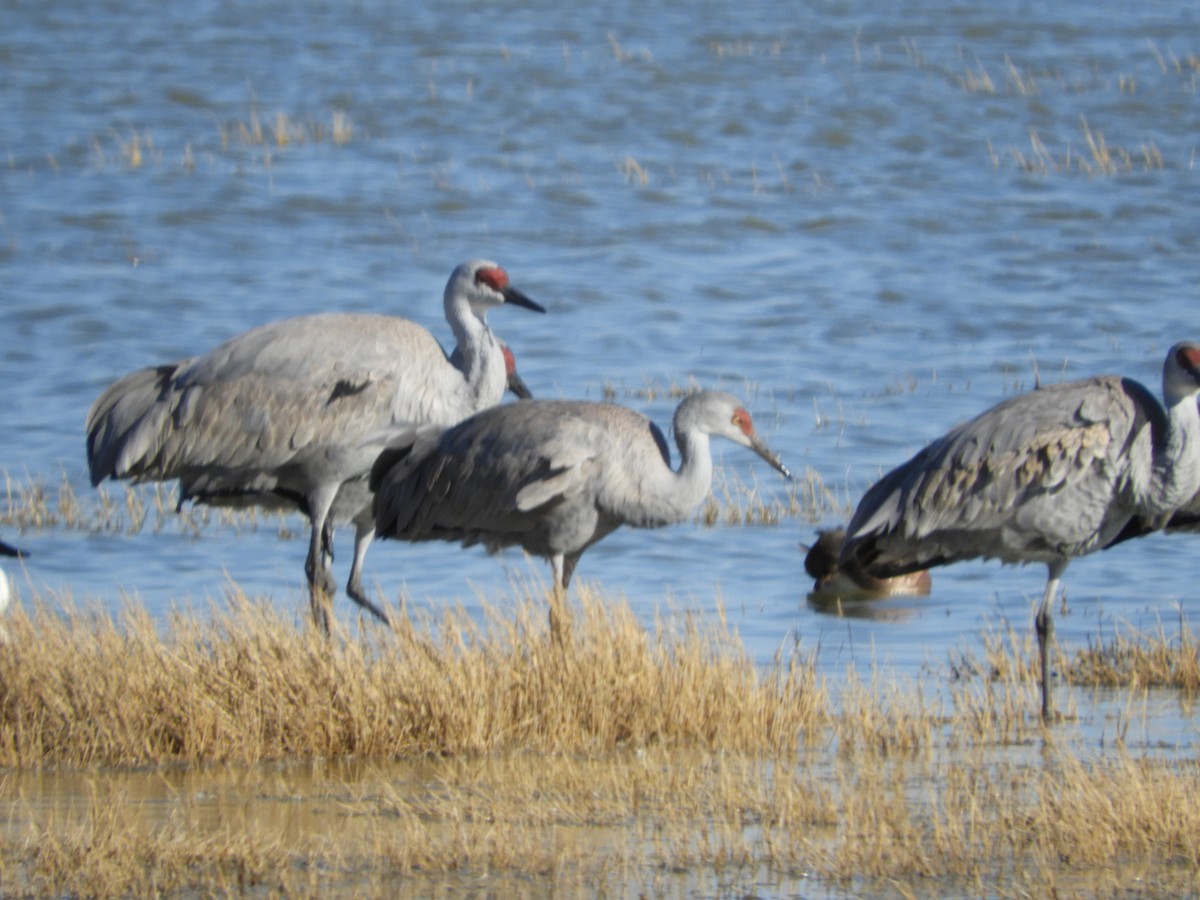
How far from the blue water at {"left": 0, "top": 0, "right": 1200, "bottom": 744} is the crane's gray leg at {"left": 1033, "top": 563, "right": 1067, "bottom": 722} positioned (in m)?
0.52

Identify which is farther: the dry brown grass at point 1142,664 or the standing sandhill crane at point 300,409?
the standing sandhill crane at point 300,409

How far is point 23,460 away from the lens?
46.3 ft

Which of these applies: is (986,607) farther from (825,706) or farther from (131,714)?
(131,714)

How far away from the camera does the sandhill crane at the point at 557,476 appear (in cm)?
822

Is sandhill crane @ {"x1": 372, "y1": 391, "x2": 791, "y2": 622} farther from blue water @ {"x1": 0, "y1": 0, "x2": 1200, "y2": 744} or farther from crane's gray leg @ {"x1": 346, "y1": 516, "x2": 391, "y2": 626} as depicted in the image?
blue water @ {"x1": 0, "y1": 0, "x2": 1200, "y2": 744}

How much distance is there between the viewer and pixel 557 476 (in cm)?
818

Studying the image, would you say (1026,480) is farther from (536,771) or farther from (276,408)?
(276,408)

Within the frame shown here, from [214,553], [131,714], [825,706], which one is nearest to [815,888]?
[825,706]

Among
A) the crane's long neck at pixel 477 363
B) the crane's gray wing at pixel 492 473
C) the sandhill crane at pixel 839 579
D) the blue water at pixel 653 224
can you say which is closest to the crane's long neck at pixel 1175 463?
the blue water at pixel 653 224

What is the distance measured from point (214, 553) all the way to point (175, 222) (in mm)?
12375

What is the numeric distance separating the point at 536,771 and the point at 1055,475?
274 centimetres

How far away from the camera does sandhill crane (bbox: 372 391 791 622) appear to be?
8.22 m

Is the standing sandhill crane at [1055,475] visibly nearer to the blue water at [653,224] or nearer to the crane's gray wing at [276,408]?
the blue water at [653,224]

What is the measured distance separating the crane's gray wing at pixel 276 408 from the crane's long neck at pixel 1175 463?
3073 mm
